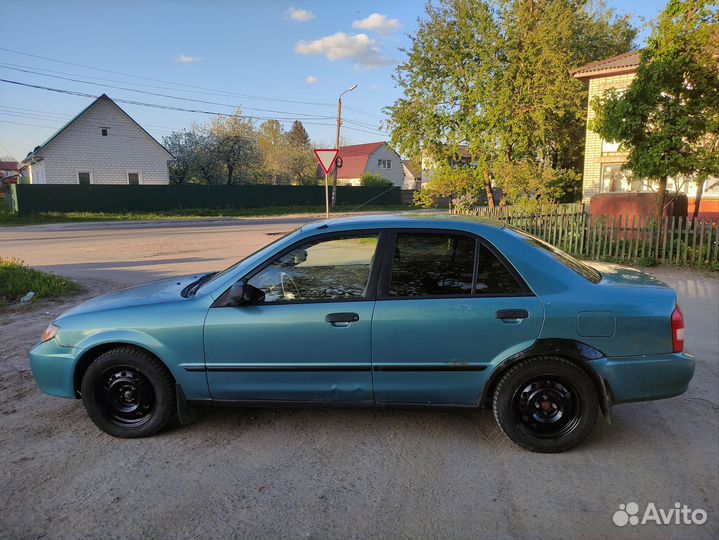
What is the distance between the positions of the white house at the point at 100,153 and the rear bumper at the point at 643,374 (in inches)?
1430

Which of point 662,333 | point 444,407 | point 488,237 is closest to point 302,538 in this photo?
point 444,407

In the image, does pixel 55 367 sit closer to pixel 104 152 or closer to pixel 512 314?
pixel 512 314

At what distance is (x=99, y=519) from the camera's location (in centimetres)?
281

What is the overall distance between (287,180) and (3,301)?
145ft

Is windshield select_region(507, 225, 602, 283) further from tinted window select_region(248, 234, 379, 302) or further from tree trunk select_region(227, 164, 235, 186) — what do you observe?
tree trunk select_region(227, 164, 235, 186)

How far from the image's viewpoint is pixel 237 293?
345 centimetres

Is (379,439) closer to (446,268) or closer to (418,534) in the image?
(418,534)

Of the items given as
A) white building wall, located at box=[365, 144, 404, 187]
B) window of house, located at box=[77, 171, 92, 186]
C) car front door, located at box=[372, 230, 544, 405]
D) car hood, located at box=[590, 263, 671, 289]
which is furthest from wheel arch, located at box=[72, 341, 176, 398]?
white building wall, located at box=[365, 144, 404, 187]

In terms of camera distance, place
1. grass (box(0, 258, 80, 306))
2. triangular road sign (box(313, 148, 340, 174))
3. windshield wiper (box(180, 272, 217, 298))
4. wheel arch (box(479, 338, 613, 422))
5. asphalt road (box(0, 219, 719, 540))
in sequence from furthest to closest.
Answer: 1. triangular road sign (box(313, 148, 340, 174))
2. grass (box(0, 258, 80, 306))
3. windshield wiper (box(180, 272, 217, 298))
4. wheel arch (box(479, 338, 613, 422))
5. asphalt road (box(0, 219, 719, 540))

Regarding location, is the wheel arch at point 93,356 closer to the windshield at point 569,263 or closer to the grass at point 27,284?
the windshield at point 569,263

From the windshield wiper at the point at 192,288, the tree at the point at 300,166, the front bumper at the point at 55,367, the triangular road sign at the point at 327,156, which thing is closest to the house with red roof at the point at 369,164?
the tree at the point at 300,166

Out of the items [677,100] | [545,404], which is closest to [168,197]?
[677,100]

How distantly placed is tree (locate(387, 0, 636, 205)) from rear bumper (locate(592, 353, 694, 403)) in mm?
13366

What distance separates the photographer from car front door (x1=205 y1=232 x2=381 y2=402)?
11.3ft
